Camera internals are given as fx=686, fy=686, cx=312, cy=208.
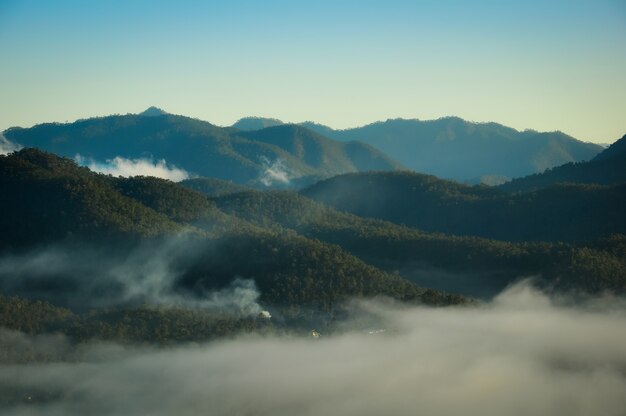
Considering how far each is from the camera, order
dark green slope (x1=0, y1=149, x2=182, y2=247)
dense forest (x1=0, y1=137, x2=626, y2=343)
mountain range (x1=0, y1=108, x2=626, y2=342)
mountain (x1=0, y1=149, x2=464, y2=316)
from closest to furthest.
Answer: dense forest (x1=0, y1=137, x2=626, y2=343), mountain range (x1=0, y1=108, x2=626, y2=342), mountain (x1=0, y1=149, x2=464, y2=316), dark green slope (x1=0, y1=149, x2=182, y2=247)

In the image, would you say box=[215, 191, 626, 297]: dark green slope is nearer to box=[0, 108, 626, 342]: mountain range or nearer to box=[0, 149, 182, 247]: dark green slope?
box=[0, 108, 626, 342]: mountain range

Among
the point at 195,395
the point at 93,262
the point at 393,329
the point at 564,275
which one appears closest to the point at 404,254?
the point at 564,275

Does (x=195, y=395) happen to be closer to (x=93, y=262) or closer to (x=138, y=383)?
(x=138, y=383)

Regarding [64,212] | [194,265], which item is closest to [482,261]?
[194,265]

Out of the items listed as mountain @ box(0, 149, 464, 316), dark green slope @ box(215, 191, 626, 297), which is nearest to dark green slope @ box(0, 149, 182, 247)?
mountain @ box(0, 149, 464, 316)

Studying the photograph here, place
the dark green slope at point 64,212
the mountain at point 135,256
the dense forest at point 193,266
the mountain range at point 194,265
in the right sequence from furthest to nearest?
the dark green slope at point 64,212
the mountain at point 135,256
the mountain range at point 194,265
the dense forest at point 193,266

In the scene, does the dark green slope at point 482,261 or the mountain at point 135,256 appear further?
the dark green slope at point 482,261

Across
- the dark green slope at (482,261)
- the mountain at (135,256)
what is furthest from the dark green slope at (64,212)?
the dark green slope at (482,261)

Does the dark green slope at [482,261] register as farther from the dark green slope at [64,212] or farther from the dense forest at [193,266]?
the dark green slope at [64,212]
